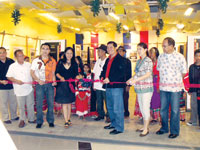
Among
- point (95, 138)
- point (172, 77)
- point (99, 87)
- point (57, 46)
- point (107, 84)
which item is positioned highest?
point (57, 46)

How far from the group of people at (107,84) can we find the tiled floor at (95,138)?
0.16 meters

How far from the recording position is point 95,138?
138 inches

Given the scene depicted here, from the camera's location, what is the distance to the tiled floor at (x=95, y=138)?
322cm

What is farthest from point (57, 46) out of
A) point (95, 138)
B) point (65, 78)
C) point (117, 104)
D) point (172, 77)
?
point (172, 77)

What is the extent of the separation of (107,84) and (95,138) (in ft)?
3.06

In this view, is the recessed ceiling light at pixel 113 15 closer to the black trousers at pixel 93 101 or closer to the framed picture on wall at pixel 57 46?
the framed picture on wall at pixel 57 46

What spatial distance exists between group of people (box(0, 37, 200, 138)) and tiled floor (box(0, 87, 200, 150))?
0.51ft

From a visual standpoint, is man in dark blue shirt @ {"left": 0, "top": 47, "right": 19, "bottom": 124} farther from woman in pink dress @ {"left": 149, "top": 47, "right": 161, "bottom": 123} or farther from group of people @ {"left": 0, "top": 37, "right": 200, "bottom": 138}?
woman in pink dress @ {"left": 149, "top": 47, "right": 161, "bottom": 123}

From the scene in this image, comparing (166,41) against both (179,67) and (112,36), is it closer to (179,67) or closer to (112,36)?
(179,67)

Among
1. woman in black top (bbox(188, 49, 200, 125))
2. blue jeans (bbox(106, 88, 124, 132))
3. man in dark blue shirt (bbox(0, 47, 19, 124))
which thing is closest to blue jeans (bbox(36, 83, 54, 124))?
man in dark blue shirt (bbox(0, 47, 19, 124))

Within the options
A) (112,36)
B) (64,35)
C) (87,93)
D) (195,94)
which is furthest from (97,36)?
(195,94)

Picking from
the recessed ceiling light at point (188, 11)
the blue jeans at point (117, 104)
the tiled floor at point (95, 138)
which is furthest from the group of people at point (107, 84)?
the recessed ceiling light at point (188, 11)

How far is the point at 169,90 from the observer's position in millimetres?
3355

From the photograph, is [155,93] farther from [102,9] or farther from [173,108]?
[102,9]
